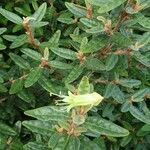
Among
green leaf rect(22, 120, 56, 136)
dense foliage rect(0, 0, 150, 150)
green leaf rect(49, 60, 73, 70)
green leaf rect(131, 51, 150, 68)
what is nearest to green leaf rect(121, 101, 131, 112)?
dense foliage rect(0, 0, 150, 150)

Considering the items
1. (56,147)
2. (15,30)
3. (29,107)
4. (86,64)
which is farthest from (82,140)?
(15,30)

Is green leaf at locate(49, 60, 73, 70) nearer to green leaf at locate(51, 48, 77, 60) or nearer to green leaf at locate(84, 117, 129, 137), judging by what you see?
green leaf at locate(51, 48, 77, 60)

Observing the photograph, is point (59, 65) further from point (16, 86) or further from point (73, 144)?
point (73, 144)

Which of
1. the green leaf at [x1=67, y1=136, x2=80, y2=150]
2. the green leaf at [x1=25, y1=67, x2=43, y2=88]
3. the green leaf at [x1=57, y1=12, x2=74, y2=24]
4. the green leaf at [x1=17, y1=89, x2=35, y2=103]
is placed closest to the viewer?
the green leaf at [x1=67, y1=136, x2=80, y2=150]

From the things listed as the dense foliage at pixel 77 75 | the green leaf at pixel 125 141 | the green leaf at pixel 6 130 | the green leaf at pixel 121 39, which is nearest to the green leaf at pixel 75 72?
the dense foliage at pixel 77 75

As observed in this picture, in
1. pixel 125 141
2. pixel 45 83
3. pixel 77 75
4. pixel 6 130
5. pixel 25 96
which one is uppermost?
pixel 77 75

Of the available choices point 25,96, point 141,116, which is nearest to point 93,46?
point 141,116
